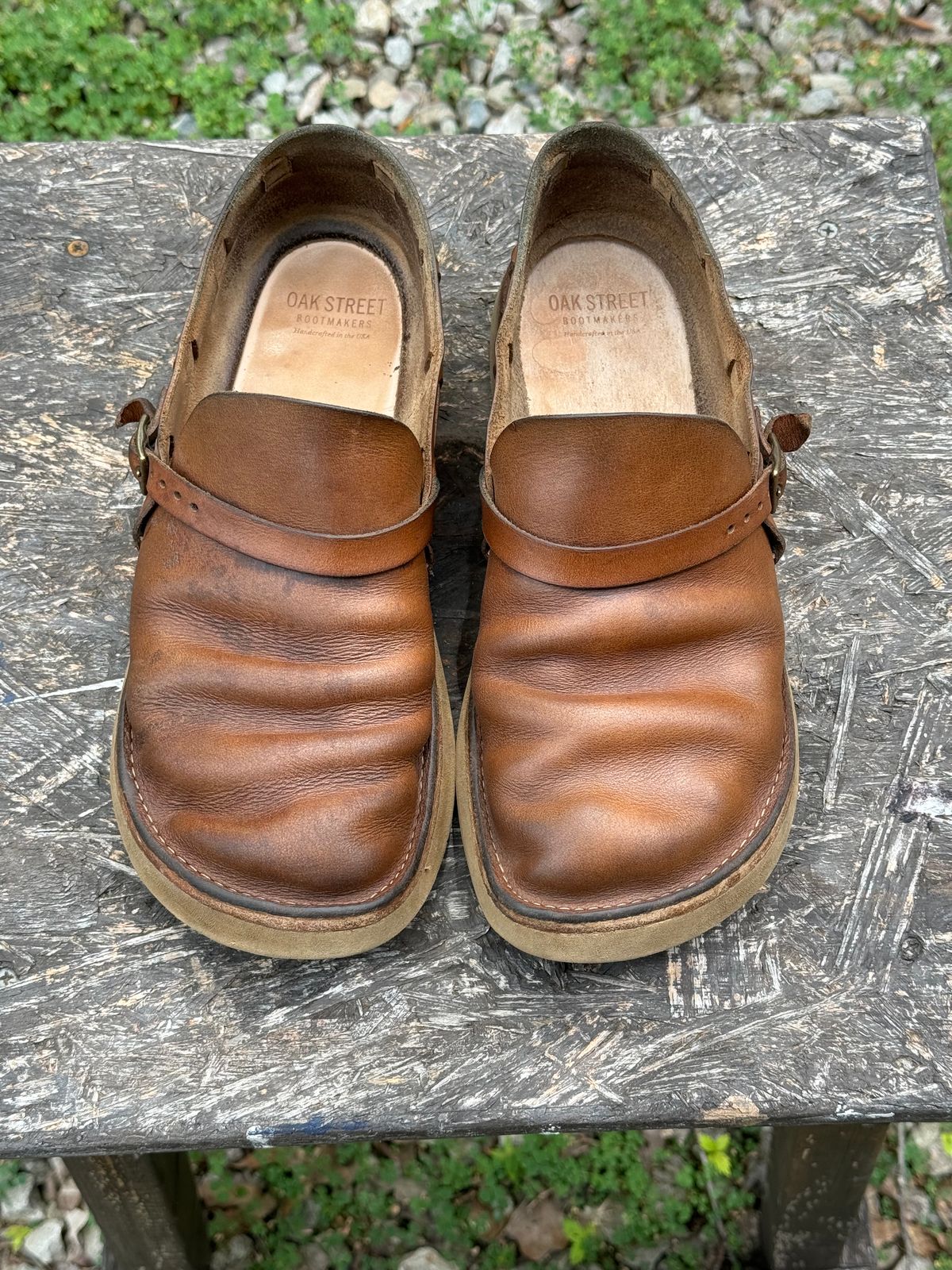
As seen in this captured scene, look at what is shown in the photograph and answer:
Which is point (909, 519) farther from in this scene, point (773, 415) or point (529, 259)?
point (529, 259)

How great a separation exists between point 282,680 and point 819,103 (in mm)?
2028

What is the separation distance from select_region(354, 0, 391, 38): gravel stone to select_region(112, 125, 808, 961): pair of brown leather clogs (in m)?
1.54

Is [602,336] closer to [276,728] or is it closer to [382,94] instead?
[276,728]

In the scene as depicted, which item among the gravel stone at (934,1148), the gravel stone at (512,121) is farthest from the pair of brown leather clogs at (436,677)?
the gravel stone at (512,121)

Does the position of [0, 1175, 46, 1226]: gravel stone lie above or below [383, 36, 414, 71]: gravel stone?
below

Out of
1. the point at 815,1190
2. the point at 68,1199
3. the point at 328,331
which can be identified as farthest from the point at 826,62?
the point at 68,1199

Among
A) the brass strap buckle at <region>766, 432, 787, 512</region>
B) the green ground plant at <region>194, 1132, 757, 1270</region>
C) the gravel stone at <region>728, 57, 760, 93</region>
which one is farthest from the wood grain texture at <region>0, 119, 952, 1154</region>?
the gravel stone at <region>728, 57, 760, 93</region>

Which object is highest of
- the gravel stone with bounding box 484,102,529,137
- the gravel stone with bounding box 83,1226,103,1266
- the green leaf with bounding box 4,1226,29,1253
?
the gravel stone with bounding box 484,102,529,137

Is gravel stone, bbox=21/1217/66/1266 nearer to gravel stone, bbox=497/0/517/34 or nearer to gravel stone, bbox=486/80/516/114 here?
gravel stone, bbox=486/80/516/114

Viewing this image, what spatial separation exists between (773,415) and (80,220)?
1.01 meters

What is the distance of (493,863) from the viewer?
1046 millimetres

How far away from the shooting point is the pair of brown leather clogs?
39.1 inches

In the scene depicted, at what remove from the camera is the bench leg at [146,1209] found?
131 centimetres

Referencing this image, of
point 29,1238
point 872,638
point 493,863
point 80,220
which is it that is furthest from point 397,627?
point 29,1238
